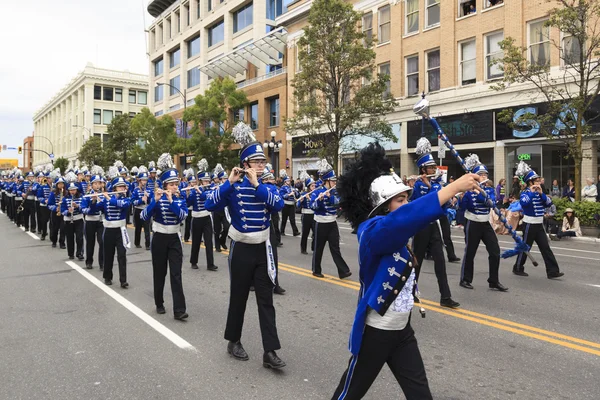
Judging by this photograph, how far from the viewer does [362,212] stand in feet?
10.2

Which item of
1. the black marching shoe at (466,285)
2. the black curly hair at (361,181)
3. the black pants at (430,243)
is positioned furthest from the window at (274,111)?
the black curly hair at (361,181)

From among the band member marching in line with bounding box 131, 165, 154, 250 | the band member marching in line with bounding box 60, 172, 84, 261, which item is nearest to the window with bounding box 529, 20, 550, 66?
the band member marching in line with bounding box 131, 165, 154, 250

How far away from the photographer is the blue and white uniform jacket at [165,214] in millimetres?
6803

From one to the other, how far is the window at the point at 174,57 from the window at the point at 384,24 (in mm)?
34537

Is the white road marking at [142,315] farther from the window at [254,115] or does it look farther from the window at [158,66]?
the window at [158,66]

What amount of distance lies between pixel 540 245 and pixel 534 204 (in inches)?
30.6

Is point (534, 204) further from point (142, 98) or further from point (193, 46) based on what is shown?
point (142, 98)

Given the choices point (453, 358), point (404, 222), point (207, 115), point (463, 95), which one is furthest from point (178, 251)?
point (207, 115)

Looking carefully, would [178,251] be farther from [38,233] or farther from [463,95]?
[463,95]

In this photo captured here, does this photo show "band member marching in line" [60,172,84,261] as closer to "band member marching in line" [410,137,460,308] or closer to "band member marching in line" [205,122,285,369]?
"band member marching in line" [205,122,285,369]

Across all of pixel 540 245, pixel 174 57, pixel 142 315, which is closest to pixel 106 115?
pixel 174 57

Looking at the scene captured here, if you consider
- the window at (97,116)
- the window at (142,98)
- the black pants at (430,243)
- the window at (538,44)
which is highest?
the window at (142,98)

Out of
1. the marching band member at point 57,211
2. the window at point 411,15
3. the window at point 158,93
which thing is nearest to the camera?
the marching band member at point 57,211

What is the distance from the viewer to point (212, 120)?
34.2m
